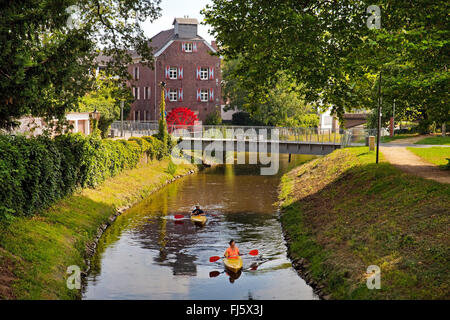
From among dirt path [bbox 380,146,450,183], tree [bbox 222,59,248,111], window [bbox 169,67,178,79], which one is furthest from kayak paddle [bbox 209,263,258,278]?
tree [bbox 222,59,248,111]

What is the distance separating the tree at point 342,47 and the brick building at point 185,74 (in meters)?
50.3

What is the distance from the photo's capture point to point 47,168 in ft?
85.3

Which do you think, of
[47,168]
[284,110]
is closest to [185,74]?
[284,110]

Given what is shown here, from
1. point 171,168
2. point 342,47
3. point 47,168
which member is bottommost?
point 171,168

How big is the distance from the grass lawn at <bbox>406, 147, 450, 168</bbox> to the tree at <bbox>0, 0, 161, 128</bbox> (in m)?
18.7

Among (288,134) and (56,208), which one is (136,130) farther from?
(56,208)

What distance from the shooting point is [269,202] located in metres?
40.2

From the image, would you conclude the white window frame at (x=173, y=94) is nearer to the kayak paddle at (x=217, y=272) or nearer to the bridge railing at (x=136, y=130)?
the bridge railing at (x=136, y=130)

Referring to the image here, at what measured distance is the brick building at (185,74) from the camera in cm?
8062

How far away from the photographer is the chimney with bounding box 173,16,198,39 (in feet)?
263

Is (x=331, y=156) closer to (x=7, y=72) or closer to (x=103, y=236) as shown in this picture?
(x=103, y=236)

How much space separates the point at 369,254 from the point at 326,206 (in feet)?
34.8

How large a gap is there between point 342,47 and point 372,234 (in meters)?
10.3
